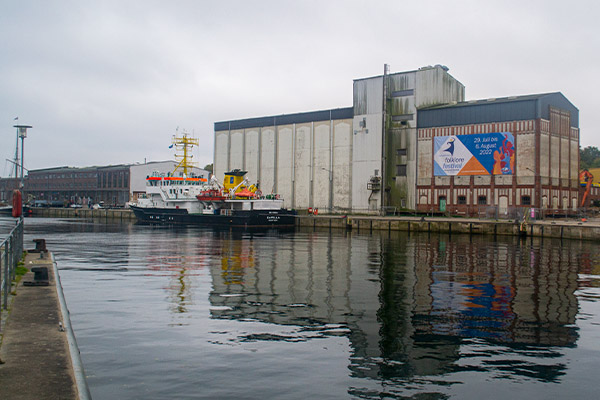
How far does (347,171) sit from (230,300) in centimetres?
5735

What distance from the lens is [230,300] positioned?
15289mm

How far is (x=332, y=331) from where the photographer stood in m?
11.7

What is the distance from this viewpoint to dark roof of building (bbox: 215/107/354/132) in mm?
73000

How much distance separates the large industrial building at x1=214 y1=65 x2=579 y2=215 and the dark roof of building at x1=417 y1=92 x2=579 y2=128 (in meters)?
0.12

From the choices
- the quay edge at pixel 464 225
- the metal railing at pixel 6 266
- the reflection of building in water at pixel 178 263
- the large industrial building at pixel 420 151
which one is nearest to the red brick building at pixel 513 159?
the large industrial building at pixel 420 151

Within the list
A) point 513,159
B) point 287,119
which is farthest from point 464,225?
point 287,119

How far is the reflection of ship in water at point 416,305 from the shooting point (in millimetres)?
9953

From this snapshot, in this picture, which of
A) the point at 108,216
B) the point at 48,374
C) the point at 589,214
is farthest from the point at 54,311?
the point at 108,216

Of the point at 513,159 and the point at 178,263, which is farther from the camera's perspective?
the point at 513,159

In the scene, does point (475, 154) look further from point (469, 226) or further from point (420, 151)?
point (469, 226)

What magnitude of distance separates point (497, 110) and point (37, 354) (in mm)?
59445

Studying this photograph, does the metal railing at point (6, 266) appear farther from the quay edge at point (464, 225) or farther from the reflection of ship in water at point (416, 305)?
the quay edge at point (464, 225)

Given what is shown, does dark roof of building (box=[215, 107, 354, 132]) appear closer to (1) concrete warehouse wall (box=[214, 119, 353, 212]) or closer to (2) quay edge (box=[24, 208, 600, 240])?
(1) concrete warehouse wall (box=[214, 119, 353, 212])

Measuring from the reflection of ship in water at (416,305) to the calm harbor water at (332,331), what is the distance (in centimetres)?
5
